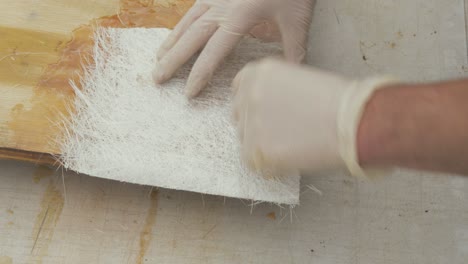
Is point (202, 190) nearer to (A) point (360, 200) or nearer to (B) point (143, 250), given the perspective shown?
(B) point (143, 250)

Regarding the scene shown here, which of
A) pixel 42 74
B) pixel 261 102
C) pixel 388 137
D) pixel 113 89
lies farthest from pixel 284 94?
pixel 42 74

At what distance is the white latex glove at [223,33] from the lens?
1.24 metres

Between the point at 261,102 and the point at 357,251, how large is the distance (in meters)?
0.66

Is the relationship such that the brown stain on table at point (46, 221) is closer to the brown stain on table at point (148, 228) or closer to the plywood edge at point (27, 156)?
the plywood edge at point (27, 156)

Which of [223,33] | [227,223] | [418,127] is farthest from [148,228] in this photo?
[418,127]

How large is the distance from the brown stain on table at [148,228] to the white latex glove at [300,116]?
447 millimetres

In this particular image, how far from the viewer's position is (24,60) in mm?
1370

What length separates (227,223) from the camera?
136 cm

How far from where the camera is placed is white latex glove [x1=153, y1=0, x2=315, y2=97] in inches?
48.8

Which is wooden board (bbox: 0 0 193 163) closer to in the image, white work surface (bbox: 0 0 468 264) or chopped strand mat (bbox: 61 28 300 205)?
chopped strand mat (bbox: 61 28 300 205)

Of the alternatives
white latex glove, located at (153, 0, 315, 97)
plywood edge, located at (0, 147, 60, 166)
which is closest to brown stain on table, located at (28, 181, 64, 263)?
plywood edge, located at (0, 147, 60, 166)

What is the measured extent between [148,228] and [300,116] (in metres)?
0.67

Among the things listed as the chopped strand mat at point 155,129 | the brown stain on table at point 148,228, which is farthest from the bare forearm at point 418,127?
the brown stain on table at point 148,228

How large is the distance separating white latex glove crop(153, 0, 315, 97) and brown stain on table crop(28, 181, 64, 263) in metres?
0.51
